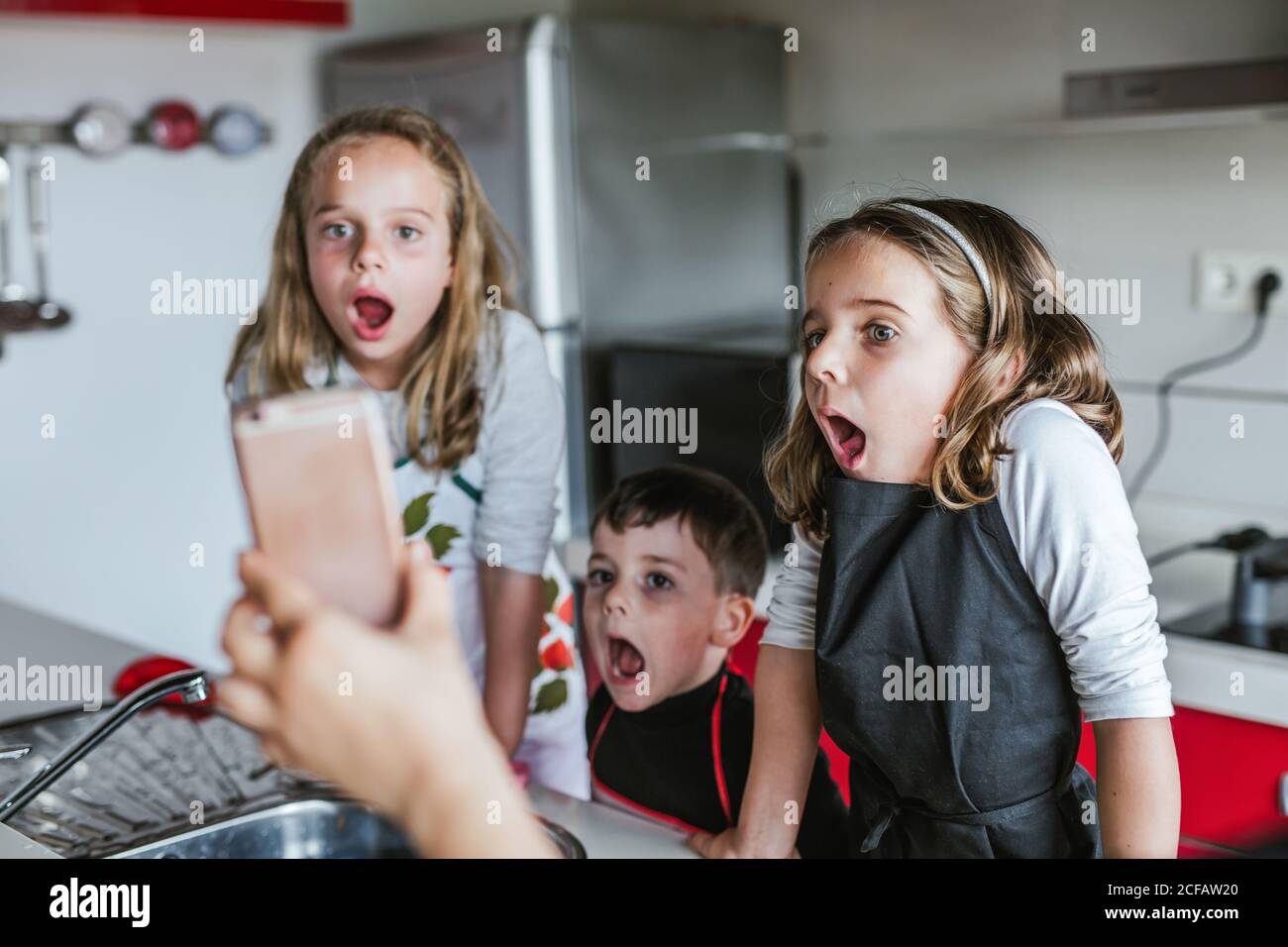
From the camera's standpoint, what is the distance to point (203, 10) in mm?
1605

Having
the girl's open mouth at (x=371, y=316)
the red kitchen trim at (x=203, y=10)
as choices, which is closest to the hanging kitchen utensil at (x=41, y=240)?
the red kitchen trim at (x=203, y=10)

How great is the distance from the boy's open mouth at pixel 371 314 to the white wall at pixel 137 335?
102 cm

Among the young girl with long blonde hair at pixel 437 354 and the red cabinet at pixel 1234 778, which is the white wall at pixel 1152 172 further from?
the young girl with long blonde hair at pixel 437 354

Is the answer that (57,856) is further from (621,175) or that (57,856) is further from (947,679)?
(621,175)

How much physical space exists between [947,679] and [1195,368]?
33.4 inches

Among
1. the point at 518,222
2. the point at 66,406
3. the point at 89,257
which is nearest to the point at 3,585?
the point at 66,406

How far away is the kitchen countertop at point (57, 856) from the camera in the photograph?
736 mm

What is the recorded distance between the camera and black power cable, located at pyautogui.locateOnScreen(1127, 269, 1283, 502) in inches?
49.8

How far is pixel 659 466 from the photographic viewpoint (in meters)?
0.81

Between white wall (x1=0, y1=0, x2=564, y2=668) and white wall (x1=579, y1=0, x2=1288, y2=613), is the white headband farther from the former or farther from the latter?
white wall (x1=0, y1=0, x2=564, y2=668)

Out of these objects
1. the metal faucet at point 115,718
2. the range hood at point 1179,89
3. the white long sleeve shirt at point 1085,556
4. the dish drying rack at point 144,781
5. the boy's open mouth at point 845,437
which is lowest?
the dish drying rack at point 144,781

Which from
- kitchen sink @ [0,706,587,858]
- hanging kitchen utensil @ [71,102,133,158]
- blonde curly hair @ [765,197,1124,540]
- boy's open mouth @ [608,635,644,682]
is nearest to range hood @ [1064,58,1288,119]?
blonde curly hair @ [765,197,1124,540]

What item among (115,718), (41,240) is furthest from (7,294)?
(115,718)

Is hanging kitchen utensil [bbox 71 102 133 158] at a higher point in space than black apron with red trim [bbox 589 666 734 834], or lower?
higher
